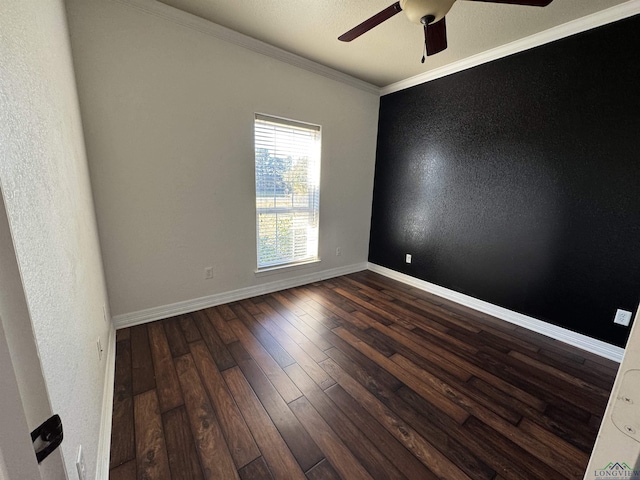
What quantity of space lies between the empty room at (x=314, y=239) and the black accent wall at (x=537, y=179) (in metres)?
0.02

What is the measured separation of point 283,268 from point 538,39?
3284 millimetres

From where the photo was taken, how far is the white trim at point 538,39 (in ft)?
6.04

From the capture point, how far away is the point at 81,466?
815 mm

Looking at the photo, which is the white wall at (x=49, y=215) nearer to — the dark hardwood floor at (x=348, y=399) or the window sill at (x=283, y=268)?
the dark hardwood floor at (x=348, y=399)

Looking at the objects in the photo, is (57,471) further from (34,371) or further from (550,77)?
(550,77)

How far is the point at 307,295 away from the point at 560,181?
2654 millimetres

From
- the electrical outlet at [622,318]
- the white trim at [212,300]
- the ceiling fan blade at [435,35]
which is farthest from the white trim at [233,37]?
the electrical outlet at [622,318]

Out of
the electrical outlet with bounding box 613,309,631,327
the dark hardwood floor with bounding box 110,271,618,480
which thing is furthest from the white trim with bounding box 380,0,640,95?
the dark hardwood floor with bounding box 110,271,618,480

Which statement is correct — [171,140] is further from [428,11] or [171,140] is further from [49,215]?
[428,11]

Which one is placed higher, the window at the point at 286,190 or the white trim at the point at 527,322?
the window at the point at 286,190

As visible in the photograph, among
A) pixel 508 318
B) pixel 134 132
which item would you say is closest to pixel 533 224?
pixel 508 318

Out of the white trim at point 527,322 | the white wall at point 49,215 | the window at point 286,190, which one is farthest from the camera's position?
the window at point 286,190

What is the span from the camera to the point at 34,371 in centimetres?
49

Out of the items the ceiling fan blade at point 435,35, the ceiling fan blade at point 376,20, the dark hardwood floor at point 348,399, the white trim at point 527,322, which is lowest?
the dark hardwood floor at point 348,399
